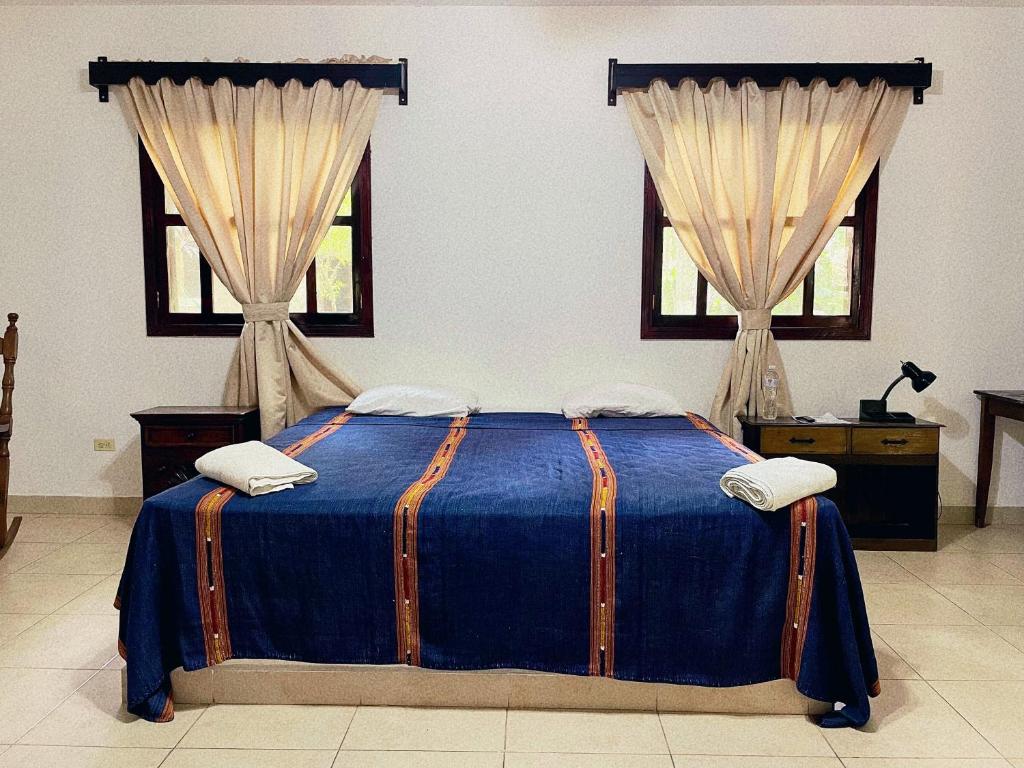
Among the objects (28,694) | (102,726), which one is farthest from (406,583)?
(28,694)

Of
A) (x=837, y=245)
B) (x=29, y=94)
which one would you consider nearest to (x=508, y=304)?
(x=837, y=245)

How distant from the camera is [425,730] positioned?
2.24 meters

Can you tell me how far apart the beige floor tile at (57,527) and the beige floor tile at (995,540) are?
4.42 metres

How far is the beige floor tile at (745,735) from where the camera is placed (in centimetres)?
214

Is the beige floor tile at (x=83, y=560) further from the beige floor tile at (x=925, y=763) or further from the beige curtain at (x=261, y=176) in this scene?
the beige floor tile at (x=925, y=763)

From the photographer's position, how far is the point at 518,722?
2.28 m

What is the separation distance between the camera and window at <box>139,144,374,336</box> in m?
4.31

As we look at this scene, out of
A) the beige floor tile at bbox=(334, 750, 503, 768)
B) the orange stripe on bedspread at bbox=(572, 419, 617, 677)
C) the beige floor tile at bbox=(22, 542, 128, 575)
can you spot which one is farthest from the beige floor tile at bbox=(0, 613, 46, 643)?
the orange stripe on bedspread at bbox=(572, 419, 617, 677)

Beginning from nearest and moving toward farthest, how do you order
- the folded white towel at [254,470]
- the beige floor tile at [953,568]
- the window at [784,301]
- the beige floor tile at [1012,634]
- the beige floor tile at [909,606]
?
the folded white towel at [254,470], the beige floor tile at [1012,634], the beige floor tile at [909,606], the beige floor tile at [953,568], the window at [784,301]

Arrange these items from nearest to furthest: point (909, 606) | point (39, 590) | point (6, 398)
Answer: point (909, 606)
point (39, 590)
point (6, 398)

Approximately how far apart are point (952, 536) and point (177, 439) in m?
3.93

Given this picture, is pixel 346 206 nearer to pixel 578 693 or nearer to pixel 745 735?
pixel 578 693

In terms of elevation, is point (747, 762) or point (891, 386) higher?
point (891, 386)

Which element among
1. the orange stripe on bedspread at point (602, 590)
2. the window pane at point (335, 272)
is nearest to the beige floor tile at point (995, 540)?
the orange stripe on bedspread at point (602, 590)
